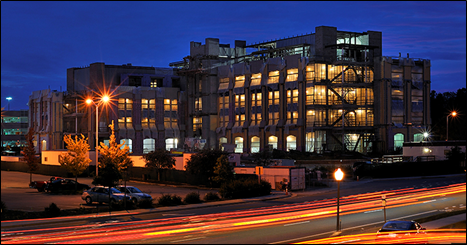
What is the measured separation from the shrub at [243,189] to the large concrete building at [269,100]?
36352 millimetres

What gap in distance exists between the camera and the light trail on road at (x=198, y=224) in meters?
22.2

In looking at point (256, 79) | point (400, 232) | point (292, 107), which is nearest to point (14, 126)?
point (256, 79)

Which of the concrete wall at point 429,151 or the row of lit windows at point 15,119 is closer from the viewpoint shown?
the concrete wall at point 429,151

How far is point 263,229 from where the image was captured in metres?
25.1

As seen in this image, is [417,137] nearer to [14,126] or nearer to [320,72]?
[320,72]

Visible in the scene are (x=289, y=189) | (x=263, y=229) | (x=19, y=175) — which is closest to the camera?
(x=263, y=229)

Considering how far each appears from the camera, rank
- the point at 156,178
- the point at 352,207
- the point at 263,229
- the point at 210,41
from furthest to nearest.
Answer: the point at 210,41 → the point at 156,178 → the point at 352,207 → the point at 263,229

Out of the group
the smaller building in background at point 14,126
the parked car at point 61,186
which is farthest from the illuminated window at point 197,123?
the parked car at point 61,186

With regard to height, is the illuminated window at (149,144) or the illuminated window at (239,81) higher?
the illuminated window at (239,81)

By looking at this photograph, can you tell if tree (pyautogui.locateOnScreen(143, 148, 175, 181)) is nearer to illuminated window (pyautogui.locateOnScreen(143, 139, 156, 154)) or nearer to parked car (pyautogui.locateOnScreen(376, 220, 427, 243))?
parked car (pyautogui.locateOnScreen(376, 220, 427, 243))

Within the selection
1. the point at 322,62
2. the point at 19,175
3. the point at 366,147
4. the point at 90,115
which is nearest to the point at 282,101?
the point at 322,62

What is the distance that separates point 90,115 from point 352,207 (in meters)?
73.8

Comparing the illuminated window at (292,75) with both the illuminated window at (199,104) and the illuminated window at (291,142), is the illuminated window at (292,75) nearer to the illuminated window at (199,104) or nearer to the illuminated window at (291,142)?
the illuminated window at (291,142)

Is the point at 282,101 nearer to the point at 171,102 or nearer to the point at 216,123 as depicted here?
the point at 216,123
